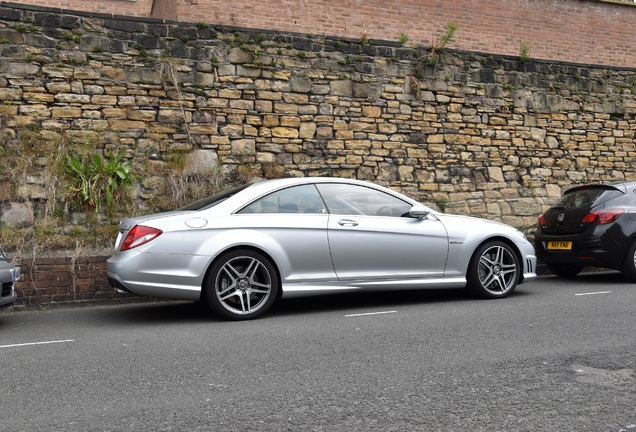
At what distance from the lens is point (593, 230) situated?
1017cm

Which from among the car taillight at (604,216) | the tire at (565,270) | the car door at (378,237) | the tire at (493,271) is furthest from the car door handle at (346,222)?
the tire at (565,270)

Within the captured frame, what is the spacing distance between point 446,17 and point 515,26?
6.44ft

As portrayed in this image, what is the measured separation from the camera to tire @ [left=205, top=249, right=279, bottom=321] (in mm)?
7078

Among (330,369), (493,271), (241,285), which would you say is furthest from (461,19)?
(330,369)

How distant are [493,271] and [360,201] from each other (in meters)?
1.91

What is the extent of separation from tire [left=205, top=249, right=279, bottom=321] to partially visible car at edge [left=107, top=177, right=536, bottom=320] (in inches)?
0.4

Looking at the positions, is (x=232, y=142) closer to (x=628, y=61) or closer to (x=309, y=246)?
(x=309, y=246)

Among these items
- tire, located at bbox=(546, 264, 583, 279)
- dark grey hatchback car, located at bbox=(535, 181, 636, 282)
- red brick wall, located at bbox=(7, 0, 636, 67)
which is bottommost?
tire, located at bbox=(546, 264, 583, 279)

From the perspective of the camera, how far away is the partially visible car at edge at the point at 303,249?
277 inches

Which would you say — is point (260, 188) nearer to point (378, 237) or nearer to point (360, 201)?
point (360, 201)

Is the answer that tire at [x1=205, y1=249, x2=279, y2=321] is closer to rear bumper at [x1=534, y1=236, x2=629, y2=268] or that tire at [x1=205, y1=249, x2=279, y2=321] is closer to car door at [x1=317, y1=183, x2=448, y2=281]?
car door at [x1=317, y1=183, x2=448, y2=281]

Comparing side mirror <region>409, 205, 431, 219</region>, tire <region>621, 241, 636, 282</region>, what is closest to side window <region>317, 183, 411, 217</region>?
side mirror <region>409, 205, 431, 219</region>

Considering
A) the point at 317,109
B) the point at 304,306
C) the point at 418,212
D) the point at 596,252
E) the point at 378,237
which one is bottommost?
the point at 304,306

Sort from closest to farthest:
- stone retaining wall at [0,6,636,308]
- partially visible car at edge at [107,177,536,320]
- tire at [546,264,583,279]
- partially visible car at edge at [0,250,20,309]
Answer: partially visible car at edge at [0,250,20,309] < partially visible car at edge at [107,177,536,320] < stone retaining wall at [0,6,636,308] < tire at [546,264,583,279]
